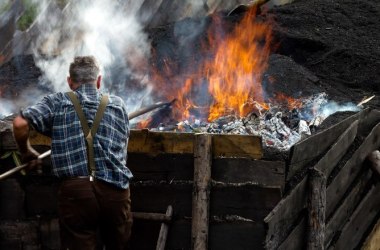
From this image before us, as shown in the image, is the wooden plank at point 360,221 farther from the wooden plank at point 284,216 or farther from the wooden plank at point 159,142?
the wooden plank at point 159,142

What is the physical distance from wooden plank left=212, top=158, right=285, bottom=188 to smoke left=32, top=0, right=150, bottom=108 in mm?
4474

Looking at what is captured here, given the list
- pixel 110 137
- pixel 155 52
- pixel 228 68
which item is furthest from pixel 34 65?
pixel 110 137

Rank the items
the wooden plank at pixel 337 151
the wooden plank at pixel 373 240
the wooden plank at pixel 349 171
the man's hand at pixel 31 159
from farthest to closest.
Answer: the wooden plank at pixel 373 240 < the wooden plank at pixel 349 171 < the wooden plank at pixel 337 151 < the man's hand at pixel 31 159

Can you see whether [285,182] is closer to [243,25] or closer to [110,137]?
[110,137]

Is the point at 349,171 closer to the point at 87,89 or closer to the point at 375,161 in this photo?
the point at 375,161

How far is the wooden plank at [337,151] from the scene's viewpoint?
540 cm

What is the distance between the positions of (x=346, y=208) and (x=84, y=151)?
3338 mm

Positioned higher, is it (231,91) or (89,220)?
(231,91)

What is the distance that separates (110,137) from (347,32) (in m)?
7.44

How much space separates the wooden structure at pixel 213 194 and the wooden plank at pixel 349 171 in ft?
0.12

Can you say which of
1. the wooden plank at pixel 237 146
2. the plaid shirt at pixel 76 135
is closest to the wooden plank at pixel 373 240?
the wooden plank at pixel 237 146

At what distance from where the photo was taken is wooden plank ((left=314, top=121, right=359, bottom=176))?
5.40 meters

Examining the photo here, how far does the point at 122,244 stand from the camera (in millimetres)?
4824

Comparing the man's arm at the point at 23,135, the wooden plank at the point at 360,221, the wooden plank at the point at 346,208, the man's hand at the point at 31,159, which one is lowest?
the wooden plank at the point at 360,221
